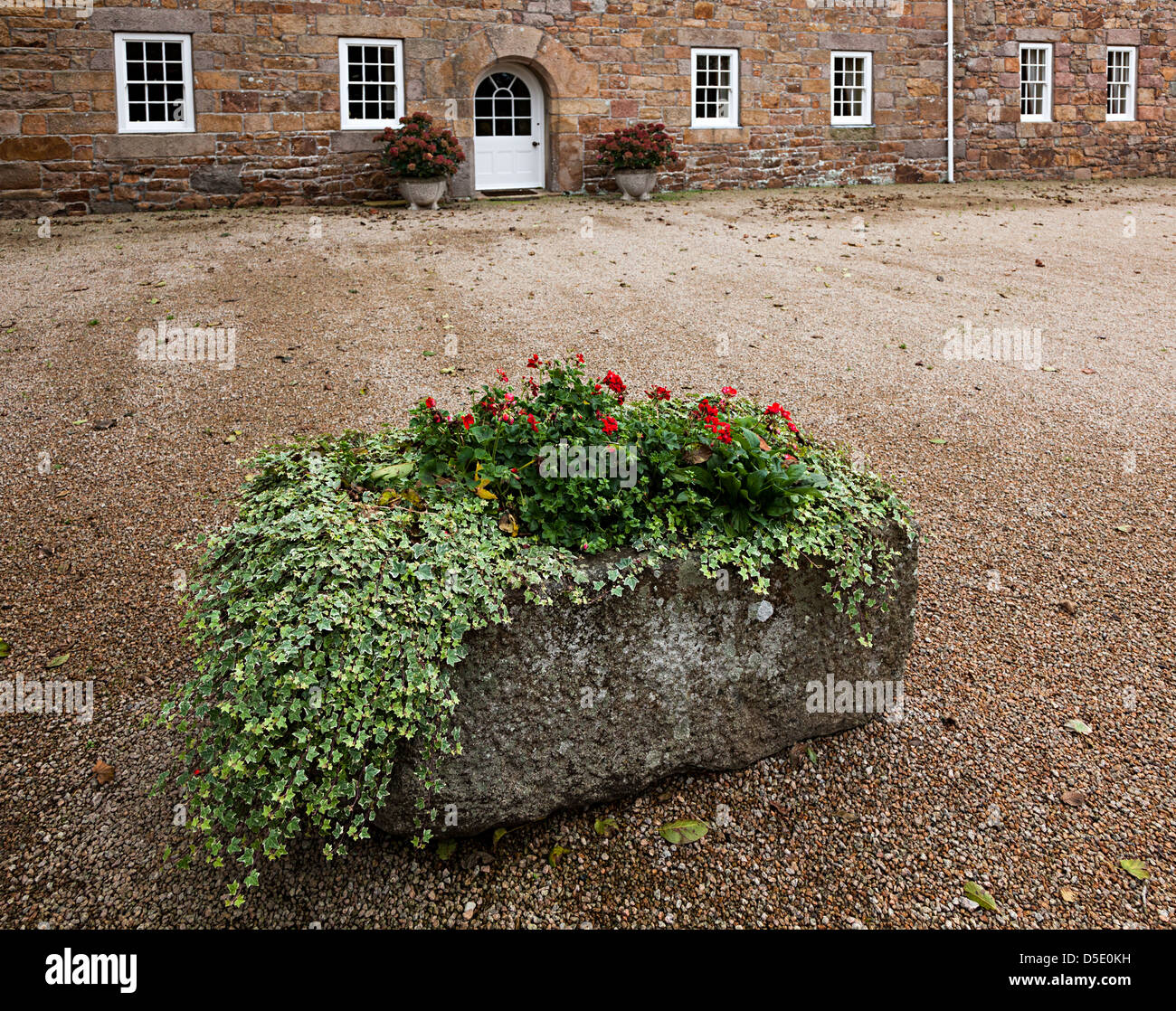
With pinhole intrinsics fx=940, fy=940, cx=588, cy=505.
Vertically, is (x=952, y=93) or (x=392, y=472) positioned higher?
(x=952, y=93)

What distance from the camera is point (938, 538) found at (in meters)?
4.90

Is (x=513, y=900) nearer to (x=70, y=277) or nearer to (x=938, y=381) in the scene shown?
(x=938, y=381)

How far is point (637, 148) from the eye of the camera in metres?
14.8

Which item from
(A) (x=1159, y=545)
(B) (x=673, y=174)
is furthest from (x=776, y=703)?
(B) (x=673, y=174)

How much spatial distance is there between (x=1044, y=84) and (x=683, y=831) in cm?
2068

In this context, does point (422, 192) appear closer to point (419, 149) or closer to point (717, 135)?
point (419, 149)

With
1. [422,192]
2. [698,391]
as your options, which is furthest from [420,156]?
[698,391]

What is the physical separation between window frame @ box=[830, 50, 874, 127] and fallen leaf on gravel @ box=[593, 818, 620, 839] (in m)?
16.8

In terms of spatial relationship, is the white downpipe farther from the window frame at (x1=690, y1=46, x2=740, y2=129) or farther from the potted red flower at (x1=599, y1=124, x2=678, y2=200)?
the potted red flower at (x1=599, y1=124, x2=678, y2=200)

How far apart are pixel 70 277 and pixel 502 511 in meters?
8.42

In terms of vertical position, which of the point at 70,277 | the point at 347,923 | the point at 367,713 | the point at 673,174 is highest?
the point at 673,174

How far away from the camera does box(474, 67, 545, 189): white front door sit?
603 inches

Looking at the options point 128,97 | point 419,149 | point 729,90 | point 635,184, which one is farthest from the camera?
point 729,90

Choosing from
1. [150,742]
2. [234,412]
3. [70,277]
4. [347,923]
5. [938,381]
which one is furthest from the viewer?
[70,277]
